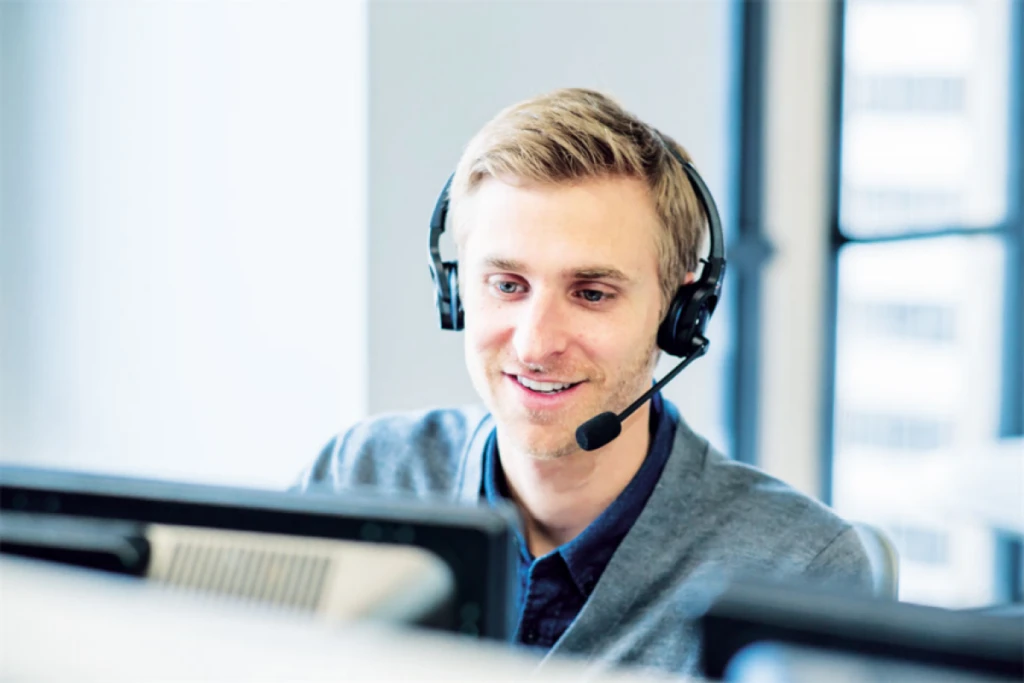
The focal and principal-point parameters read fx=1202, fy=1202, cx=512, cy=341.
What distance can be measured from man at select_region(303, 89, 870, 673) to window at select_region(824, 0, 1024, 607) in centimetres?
154

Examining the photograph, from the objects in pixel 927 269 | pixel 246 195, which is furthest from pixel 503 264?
pixel 927 269

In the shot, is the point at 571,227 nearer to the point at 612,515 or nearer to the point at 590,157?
the point at 590,157

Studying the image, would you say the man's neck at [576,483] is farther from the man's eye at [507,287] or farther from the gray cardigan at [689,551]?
the man's eye at [507,287]

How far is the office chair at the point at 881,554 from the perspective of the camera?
1.24 metres

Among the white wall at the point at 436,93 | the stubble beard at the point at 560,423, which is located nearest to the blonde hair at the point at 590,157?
the stubble beard at the point at 560,423

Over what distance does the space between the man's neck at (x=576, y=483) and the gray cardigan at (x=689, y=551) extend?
5cm

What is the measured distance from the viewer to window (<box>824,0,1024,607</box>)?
2.79m

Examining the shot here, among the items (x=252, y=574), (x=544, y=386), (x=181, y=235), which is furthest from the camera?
(x=181, y=235)

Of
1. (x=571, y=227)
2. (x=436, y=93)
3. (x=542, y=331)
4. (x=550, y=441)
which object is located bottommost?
(x=550, y=441)

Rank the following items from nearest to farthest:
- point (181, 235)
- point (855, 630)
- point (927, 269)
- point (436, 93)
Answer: point (855, 630), point (436, 93), point (181, 235), point (927, 269)

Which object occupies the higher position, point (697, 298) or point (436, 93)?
point (436, 93)

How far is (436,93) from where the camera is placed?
1923 mm

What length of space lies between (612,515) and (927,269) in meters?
1.99

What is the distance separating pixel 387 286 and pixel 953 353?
→ 5.82 feet
